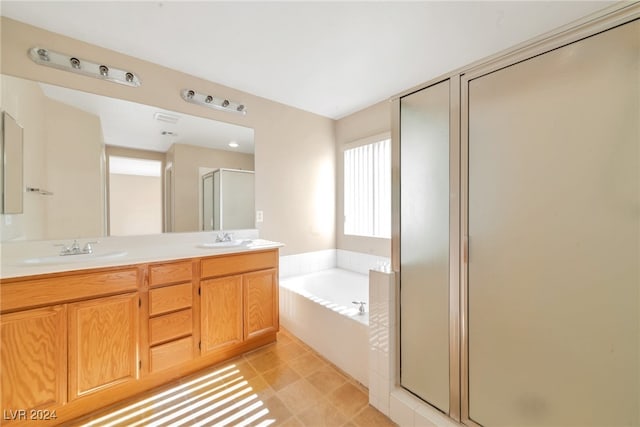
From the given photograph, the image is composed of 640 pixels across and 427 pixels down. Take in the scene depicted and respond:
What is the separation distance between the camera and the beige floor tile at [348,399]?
1.49 m

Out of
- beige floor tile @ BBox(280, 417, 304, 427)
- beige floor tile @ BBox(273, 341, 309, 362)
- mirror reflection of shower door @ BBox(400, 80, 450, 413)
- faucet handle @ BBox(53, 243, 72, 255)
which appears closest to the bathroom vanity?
beige floor tile @ BBox(273, 341, 309, 362)

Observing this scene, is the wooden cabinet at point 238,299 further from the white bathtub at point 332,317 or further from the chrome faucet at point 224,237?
the chrome faucet at point 224,237

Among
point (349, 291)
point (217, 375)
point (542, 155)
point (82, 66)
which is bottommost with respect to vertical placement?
point (217, 375)

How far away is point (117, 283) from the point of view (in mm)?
1494

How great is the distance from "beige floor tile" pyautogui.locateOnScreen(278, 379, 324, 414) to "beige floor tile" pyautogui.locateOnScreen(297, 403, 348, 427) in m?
0.04

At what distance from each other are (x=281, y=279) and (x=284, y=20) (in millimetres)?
2404

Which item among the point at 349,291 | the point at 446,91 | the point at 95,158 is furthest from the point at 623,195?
the point at 95,158

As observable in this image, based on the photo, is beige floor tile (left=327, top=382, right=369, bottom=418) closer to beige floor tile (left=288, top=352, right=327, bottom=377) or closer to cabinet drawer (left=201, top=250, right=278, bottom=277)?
beige floor tile (left=288, top=352, right=327, bottom=377)

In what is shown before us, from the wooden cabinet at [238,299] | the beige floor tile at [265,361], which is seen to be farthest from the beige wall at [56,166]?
the beige floor tile at [265,361]

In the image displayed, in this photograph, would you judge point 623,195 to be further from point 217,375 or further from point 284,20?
point 217,375

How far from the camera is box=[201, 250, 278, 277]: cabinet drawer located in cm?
185

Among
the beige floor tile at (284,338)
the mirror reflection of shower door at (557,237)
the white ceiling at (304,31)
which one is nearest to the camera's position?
the mirror reflection of shower door at (557,237)

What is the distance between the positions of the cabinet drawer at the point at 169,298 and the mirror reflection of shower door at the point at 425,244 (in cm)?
149

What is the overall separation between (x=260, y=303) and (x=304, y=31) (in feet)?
7.02
